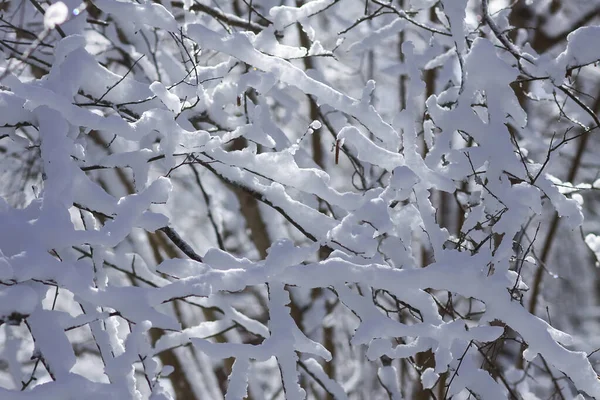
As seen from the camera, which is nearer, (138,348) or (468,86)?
(138,348)

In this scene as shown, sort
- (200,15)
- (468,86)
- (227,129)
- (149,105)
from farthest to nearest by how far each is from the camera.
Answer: (200,15)
(227,129)
(149,105)
(468,86)

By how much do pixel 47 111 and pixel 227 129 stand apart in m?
0.79

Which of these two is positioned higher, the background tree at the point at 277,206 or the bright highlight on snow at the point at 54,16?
the bright highlight on snow at the point at 54,16

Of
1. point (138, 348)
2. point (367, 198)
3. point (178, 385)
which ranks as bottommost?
point (178, 385)

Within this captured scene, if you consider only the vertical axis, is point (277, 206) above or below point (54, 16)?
below

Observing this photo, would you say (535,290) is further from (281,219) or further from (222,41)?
(222,41)

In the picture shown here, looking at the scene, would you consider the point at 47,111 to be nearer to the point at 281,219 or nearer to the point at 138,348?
the point at 138,348

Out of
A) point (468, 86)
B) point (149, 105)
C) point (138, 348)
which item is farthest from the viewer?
point (149, 105)

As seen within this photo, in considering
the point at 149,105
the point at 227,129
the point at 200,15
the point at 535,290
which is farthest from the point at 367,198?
the point at 535,290

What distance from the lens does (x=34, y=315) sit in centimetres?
151

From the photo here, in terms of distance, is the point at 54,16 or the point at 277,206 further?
the point at 277,206

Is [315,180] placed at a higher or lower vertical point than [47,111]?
lower

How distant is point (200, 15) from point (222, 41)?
912mm

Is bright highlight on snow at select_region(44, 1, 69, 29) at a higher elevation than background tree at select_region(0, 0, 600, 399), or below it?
higher
